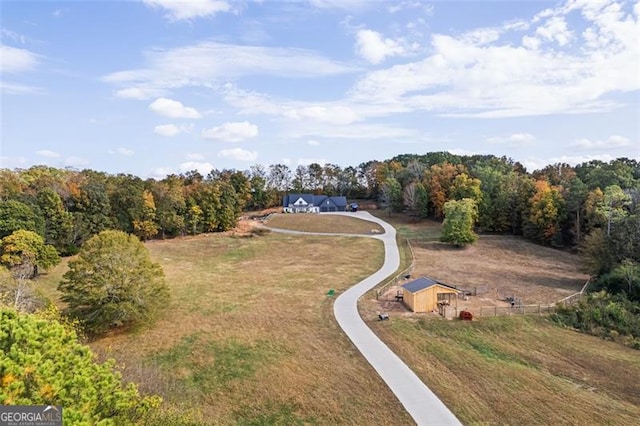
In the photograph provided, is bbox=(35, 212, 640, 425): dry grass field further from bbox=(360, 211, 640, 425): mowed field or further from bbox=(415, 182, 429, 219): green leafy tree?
bbox=(415, 182, 429, 219): green leafy tree

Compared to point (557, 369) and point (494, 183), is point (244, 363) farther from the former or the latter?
point (494, 183)

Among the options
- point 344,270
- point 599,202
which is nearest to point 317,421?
point 344,270

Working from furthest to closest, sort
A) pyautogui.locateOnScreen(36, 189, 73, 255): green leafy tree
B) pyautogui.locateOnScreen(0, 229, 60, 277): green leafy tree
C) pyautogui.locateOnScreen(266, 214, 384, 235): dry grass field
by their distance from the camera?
pyautogui.locateOnScreen(266, 214, 384, 235): dry grass field → pyautogui.locateOnScreen(36, 189, 73, 255): green leafy tree → pyautogui.locateOnScreen(0, 229, 60, 277): green leafy tree

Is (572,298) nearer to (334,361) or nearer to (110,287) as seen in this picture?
(334,361)

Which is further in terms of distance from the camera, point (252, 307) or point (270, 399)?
point (252, 307)

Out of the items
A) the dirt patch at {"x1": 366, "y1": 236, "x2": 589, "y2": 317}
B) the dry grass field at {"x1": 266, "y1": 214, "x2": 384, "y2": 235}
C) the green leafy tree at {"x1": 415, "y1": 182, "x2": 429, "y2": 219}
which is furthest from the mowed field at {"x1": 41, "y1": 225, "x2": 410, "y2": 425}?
the green leafy tree at {"x1": 415, "y1": 182, "x2": 429, "y2": 219}

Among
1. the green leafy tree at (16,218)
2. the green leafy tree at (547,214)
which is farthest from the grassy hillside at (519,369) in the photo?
the green leafy tree at (16,218)

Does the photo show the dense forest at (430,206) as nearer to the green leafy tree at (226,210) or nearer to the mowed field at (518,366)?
the green leafy tree at (226,210)
